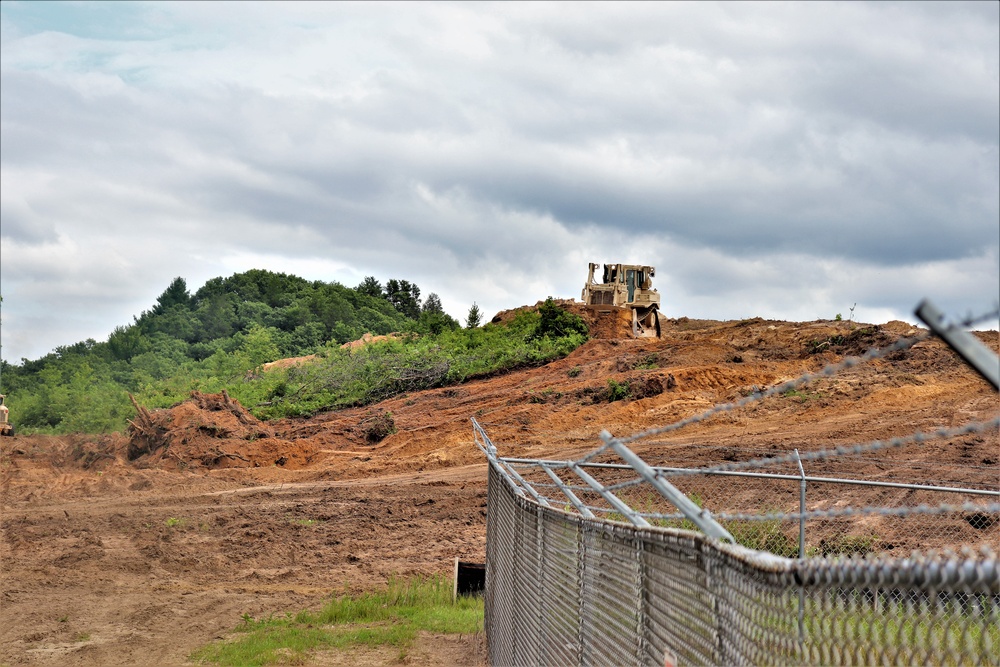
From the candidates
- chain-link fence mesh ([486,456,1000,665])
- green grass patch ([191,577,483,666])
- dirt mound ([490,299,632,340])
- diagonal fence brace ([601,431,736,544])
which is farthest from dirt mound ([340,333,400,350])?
diagonal fence brace ([601,431,736,544])

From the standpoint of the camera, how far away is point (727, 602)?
335cm

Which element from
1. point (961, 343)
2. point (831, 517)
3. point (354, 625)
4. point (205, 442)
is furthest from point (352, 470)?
point (961, 343)

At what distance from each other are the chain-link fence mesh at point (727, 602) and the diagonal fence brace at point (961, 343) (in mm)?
411

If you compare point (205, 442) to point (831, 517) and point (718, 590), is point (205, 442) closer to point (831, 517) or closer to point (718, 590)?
point (831, 517)

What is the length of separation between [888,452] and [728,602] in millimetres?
20079

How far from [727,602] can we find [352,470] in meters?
25.1

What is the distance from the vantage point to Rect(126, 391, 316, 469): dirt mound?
98.6ft

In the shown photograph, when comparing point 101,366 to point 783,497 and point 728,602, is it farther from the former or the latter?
point 728,602

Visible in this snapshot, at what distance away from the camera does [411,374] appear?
136 ft

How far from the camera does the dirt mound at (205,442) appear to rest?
3006 cm

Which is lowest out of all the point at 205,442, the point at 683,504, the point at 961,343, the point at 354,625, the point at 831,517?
the point at 354,625

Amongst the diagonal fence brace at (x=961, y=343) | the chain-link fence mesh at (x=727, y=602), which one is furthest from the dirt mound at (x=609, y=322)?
the diagonal fence brace at (x=961, y=343)

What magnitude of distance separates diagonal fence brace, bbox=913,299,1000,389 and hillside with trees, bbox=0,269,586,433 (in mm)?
38592

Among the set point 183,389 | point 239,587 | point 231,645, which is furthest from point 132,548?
point 183,389
